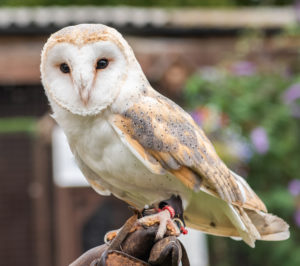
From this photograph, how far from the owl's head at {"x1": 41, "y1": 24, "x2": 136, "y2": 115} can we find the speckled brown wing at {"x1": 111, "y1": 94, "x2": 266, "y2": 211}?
84 mm

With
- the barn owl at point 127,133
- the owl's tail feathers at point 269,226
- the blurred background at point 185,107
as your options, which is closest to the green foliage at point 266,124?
the blurred background at point 185,107

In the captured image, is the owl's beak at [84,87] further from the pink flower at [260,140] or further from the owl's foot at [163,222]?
the pink flower at [260,140]

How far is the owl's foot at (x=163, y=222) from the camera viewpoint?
1.69 meters

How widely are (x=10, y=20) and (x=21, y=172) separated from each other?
1249mm

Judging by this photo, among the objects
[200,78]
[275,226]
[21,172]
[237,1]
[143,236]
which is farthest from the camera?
[237,1]

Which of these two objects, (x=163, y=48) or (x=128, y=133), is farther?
(x=163, y=48)

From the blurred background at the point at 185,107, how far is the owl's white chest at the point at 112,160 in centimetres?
257

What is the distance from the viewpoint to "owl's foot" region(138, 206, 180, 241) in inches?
66.6

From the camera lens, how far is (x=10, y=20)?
5.06 meters

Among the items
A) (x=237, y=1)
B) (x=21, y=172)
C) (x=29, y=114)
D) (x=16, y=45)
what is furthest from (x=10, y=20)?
(x=237, y=1)

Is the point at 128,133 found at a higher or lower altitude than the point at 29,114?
higher

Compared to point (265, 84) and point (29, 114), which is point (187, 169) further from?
point (29, 114)

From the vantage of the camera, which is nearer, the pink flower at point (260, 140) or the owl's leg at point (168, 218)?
the owl's leg at point (168, 218)

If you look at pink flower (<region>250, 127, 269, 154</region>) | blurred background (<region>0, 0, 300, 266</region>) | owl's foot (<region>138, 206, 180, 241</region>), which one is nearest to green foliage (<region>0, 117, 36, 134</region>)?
blurred background (<region>0, 0, 300, 266</region>)
